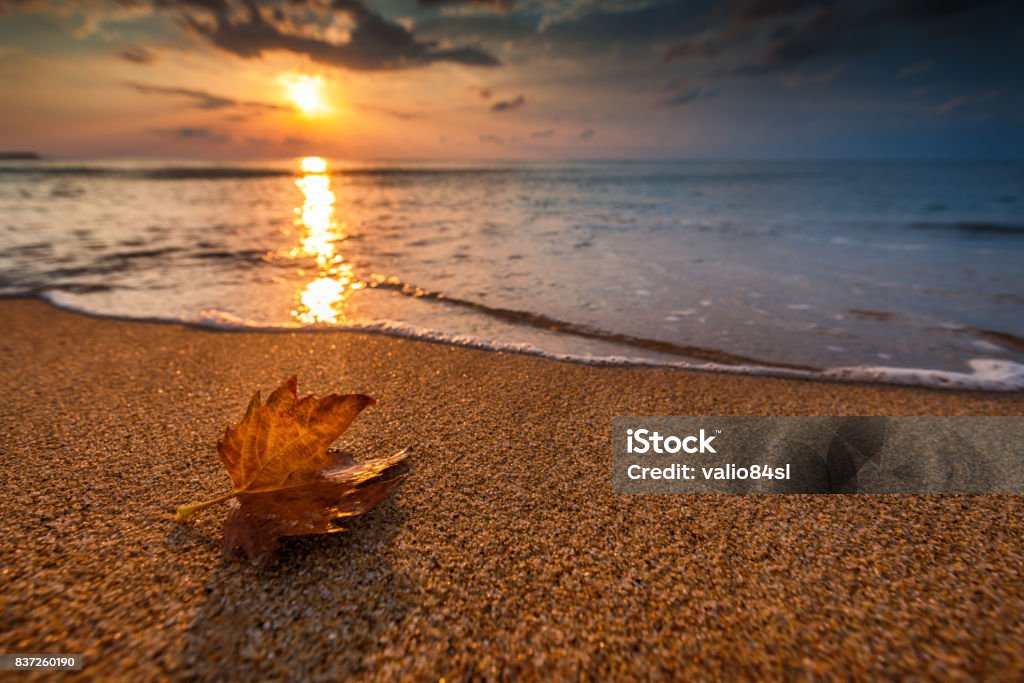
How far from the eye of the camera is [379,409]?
8.53 feet

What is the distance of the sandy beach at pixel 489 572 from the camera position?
1.17 meters

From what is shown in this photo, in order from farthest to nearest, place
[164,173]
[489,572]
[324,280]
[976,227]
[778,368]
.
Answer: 1. [164,173]
2. [976,227]
3. [324,280]
4. [778,368]
5. [489,572]

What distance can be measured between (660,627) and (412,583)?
2.32 ft

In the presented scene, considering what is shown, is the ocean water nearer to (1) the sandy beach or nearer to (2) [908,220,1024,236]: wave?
(2) [908,220,1024,236]: wave

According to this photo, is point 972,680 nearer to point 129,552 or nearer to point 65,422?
point 129,552

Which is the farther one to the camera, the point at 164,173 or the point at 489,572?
the point at 164,173

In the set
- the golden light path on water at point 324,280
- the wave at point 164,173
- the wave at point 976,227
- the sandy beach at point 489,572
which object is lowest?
the wave at point 164,173

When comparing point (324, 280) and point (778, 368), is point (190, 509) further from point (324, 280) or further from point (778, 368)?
point (324, 280)

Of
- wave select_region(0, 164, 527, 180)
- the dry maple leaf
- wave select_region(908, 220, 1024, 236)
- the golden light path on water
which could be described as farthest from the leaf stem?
wave select_region(0, 164, 527, 180)

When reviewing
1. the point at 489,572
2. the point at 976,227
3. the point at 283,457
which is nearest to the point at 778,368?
the point at 489,572

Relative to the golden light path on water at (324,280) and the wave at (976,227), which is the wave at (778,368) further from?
the wave at (976,227)

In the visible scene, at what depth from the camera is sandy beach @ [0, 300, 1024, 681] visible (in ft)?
3.85

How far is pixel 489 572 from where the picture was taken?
58.0 inches

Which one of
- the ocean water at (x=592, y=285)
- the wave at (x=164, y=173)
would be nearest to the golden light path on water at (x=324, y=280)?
the ocean water at (x=592, y=285)
